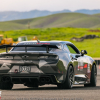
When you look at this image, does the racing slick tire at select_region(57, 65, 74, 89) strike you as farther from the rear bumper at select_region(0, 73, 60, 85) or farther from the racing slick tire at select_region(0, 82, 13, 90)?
the racing slick tire at select_region(0, 82, 13, 90)

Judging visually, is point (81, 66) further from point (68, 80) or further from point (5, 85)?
point (5, 85)

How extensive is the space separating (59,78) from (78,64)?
1657mm

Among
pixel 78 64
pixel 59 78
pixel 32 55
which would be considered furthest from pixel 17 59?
pixel 78 64

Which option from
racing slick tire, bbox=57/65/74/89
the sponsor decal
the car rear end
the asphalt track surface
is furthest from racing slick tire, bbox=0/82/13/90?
the sponsor decal

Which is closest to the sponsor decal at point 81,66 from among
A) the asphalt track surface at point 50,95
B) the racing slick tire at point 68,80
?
the racing slick tire at point 68,80

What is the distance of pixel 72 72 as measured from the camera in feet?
36.3

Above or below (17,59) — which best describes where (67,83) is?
below

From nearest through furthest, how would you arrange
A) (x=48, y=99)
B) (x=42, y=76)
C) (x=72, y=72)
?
(x=48, y=99) → (x=42, y=76) → (x=72, y=72)

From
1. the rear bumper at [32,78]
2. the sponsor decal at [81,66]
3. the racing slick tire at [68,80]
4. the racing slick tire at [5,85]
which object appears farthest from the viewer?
the sponsor decal at [81,66]

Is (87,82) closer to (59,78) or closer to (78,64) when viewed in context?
(78,64)

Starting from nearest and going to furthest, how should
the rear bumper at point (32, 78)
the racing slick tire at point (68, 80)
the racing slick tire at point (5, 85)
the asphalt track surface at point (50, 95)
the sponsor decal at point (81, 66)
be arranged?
the asphalt track surface at point (50, 95), the rear bumper at point (32, 78), the racing slick tire at point (68, 80), the racing slick tire at point (5, 85), the sponsor decal at point (81, 66)

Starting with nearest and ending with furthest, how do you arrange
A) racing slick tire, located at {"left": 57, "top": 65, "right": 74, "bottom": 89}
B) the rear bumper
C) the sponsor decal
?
the rear bumper < racing slick tire, located at {"left": 57, "top": 65, "right": 74, "bottom": 89} < the sponsor decal

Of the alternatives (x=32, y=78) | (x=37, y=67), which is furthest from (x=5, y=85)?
(x=37, y=67)

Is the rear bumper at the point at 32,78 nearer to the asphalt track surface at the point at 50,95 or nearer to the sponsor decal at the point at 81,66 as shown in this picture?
the asphalt track surface at the point at 50,95
